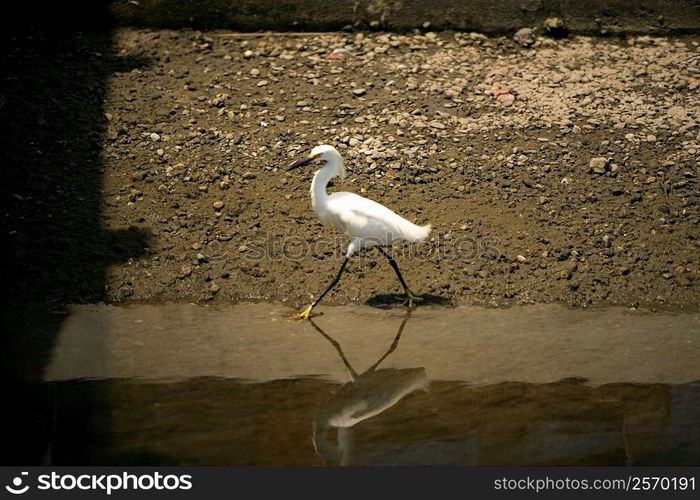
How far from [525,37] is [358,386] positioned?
15.1ft

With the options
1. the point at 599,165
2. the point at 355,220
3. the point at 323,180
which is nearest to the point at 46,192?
the point at 323,180

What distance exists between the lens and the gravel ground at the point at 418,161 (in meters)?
5.88

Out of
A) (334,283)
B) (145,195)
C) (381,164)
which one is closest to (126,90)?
(145,195)

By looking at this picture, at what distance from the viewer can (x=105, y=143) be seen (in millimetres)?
7020

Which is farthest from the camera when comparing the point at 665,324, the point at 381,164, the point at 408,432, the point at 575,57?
the point at 575,57

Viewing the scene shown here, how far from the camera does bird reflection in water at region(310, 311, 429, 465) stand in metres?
4.29

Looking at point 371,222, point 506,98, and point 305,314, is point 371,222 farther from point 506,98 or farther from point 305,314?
point 506,98

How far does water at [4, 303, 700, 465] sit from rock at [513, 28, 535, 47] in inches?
136

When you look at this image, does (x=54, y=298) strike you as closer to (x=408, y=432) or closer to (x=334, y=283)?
(x=334, y=283)

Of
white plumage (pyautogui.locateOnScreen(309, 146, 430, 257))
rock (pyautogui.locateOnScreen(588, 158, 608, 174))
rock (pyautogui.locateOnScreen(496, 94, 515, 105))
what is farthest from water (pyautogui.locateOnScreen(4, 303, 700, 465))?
rock (pyautogui.locateOnScreen(496, 94, 515, 105))

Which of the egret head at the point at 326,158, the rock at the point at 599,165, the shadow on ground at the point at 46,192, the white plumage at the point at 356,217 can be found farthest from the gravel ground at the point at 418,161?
the egret head at the point at 326,158

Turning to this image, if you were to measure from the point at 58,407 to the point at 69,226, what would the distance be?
6.45ft

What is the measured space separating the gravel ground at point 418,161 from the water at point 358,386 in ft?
1.09

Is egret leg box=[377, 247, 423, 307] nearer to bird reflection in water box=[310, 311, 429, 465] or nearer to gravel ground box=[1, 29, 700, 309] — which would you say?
gravel ground box=[1, 29, 700, 309]
